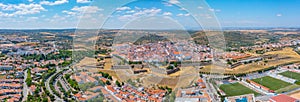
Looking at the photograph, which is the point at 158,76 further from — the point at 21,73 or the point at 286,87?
the point at 21,73

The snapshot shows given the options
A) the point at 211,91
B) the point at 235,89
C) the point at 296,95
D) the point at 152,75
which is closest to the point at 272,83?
the point at 296,95

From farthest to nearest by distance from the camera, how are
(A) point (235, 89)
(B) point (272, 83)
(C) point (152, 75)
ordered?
(B) point (272, 83) → (A) point (235, 89) → (C) point (152, 75)

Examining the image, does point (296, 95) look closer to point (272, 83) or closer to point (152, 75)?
point (272, 83)

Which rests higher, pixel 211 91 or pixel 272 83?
pixel 211 91

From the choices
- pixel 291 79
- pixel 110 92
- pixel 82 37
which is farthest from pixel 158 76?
pixel 291 79

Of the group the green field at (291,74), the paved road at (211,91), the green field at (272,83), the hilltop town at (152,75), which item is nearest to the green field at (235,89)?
the hilltop town at (152,75)

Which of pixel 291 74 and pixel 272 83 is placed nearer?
pixel 272 83

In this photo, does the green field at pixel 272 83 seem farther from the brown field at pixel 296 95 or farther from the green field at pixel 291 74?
the green field at pixel 291 74

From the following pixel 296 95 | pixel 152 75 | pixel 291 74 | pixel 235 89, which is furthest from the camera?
pixel 291 74

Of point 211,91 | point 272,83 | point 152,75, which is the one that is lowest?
point 272,83
